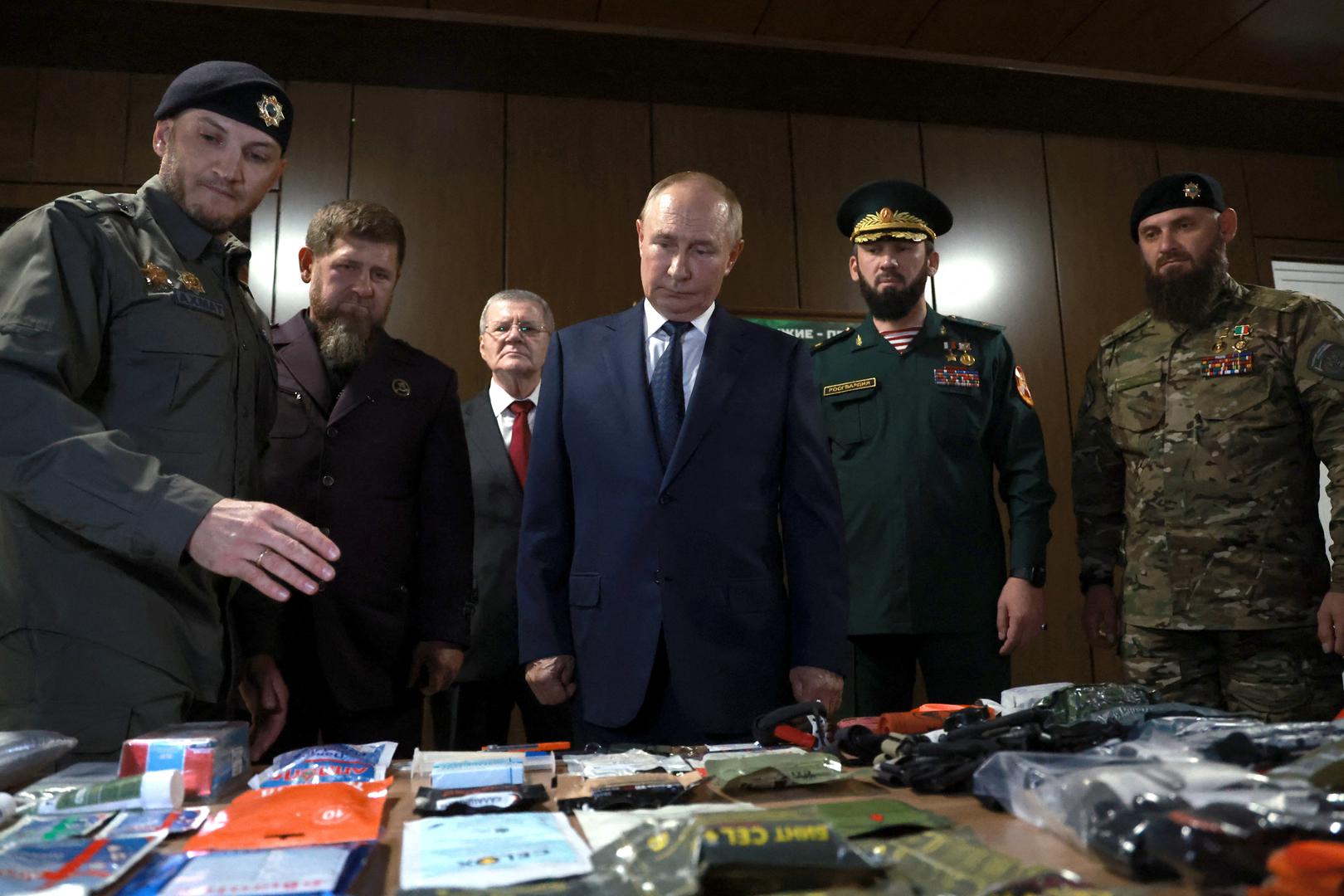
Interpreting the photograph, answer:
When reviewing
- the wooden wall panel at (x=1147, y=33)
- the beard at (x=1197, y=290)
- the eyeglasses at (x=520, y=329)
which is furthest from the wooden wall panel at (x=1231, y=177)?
the eyeglasses at (x=520, y=329)

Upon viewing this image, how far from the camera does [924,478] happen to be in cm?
235

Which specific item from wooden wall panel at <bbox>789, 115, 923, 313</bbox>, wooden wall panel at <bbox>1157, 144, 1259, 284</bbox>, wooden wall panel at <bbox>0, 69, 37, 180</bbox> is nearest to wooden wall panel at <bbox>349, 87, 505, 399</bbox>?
wooden wall panel at <bbox>0, 69, 37, 180</bbox>

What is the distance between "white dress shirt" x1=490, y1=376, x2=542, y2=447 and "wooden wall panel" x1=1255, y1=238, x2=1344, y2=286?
3909mm

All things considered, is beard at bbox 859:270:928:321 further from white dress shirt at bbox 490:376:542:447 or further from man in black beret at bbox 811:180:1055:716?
white dress shirt at bbox 490:376:542:447

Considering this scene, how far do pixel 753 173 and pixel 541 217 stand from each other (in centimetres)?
100

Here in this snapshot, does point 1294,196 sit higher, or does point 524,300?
point 1294,196

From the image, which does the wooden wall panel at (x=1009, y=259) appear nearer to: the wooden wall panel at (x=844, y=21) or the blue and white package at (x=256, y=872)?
the wooden wall panel at (x=844, y=21)

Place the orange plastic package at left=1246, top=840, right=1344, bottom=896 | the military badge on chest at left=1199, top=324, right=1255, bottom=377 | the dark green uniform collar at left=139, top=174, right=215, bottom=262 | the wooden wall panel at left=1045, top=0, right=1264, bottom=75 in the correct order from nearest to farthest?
the orange plastic package at left=1246, top=840, right=1344, bottom=896
the dark green uniform collar at left=139, top=174, right=215, bottom=262
the military badge on chest at left=1199, top=324, right=1255, bottom=377
the wooden wall panel at left=1045, top=0, right=1264, bottom=75

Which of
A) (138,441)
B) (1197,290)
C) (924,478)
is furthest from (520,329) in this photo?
(1197,290)

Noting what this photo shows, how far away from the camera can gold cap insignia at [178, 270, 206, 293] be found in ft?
4.85

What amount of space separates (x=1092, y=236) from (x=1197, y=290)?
2.10 m

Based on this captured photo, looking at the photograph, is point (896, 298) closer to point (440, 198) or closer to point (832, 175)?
point (832, 175)

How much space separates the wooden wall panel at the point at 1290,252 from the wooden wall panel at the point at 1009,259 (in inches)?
44.5

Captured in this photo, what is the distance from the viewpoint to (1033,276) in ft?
14.2
